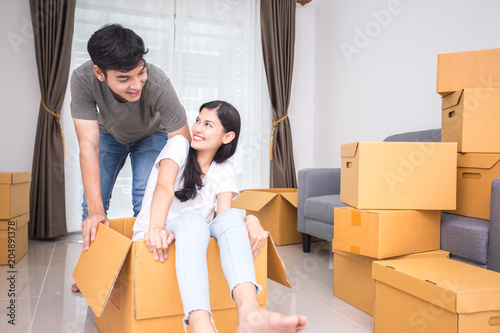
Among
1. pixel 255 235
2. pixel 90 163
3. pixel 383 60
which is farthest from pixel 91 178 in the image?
pixel 383 60

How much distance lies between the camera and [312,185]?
2.58 m

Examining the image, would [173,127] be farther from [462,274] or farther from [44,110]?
[44,110]

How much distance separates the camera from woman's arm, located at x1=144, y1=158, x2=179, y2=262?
1.02 meters

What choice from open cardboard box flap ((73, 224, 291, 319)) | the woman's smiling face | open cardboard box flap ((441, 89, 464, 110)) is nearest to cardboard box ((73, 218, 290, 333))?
open cardboard box flap ((73, 224, 291, 319))

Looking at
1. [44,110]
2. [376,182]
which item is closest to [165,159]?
[376,182]

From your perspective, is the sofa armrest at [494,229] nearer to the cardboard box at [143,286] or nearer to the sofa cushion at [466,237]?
the sofa cushion at [466,237]

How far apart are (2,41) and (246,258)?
2957 mm

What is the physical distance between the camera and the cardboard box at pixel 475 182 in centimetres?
148

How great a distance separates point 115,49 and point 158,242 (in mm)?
645

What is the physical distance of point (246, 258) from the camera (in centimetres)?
103

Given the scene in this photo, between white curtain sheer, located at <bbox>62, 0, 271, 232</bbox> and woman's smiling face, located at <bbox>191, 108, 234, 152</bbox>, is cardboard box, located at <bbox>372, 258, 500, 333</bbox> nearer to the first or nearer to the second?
woman's smiling face, located at <bbox>191, 108, 234, 152</bbox>

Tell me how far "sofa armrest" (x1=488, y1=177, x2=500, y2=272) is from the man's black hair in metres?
1.31

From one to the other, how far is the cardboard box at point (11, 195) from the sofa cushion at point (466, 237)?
229cm

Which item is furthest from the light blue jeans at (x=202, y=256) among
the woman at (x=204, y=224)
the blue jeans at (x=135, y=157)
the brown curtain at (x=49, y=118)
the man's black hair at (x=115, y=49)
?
the brown curtain at (x=49, y=118)
